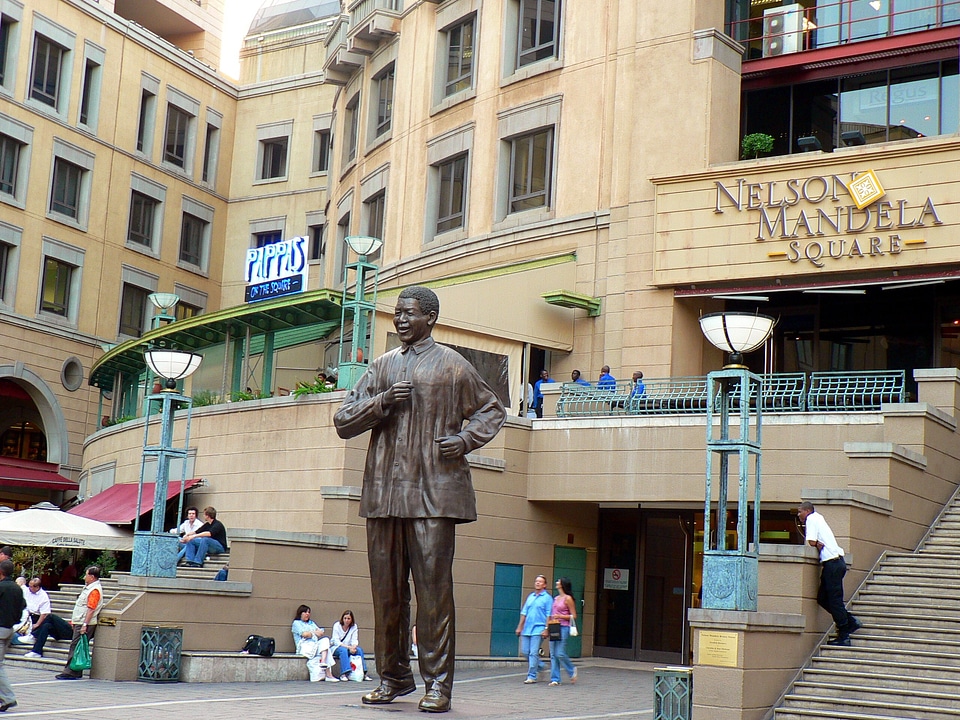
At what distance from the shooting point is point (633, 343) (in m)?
28.1

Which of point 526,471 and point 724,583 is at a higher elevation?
point 526,471

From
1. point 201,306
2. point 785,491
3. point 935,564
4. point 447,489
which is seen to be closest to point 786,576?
point 935,564

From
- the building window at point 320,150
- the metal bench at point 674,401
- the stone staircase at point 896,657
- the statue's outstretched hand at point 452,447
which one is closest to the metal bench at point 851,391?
the metal bench at point 674,401

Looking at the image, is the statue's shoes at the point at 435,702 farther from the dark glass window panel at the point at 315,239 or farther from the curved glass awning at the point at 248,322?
the dark glass window panel at the point at 315,239

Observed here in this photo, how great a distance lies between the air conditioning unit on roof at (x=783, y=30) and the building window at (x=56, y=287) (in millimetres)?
26308

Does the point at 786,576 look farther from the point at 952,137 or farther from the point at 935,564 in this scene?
the point at 952,137

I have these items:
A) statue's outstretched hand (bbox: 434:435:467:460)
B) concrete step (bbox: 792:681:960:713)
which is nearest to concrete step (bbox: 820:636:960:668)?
concrete step (bbox: 792:681:960:713)

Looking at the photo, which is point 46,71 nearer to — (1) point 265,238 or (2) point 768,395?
(1) point 265,238

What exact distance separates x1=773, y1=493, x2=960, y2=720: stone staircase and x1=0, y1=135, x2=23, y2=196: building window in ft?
113

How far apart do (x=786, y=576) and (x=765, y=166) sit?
1427 cm

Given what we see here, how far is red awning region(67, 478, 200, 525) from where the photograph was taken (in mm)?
26438

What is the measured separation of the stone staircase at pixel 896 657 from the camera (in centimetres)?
1372

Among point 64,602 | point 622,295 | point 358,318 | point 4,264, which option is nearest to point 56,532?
point 64,602

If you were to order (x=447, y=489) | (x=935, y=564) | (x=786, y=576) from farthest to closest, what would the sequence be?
(x=935, y=564) → (x=786, y=576) → (x=447, y=489)
